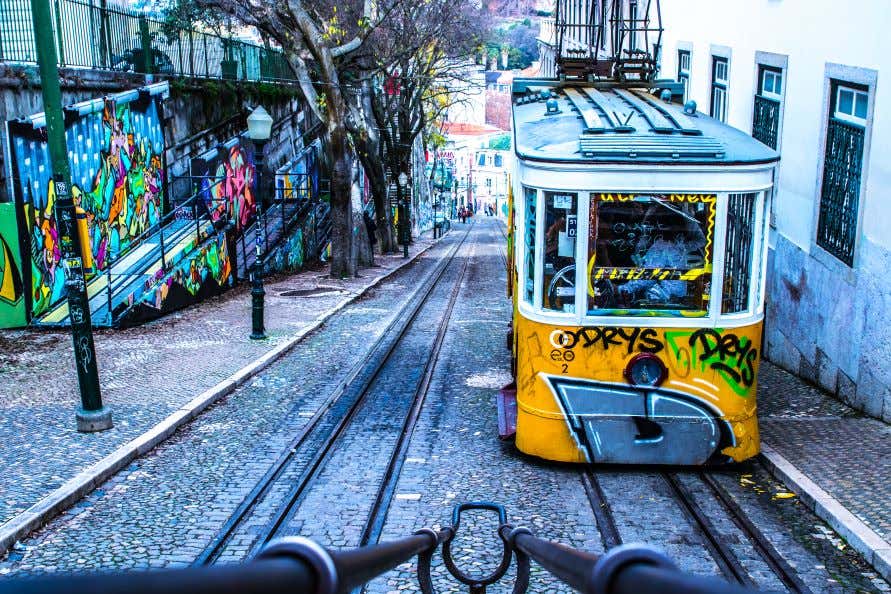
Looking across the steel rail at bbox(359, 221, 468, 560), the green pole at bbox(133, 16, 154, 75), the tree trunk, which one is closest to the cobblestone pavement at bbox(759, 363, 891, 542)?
the steel rail at bbox(359, 221, 468, 560)

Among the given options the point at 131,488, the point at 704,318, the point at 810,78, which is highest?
the point at 810,78

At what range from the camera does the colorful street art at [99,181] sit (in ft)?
49.2

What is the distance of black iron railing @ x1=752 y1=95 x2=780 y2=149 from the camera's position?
44.7 ft

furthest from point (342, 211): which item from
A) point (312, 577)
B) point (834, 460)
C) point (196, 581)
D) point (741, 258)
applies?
point (196, 581)

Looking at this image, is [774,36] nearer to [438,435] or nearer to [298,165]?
[438,435]

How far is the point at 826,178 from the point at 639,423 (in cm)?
535

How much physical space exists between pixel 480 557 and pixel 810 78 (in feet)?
28.1

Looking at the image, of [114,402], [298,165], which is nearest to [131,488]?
[114,402]

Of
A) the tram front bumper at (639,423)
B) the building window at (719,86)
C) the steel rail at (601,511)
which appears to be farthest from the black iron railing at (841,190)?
the building window at (719,86)

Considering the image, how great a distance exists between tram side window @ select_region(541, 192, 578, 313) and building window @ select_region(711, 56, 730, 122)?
9.54 m

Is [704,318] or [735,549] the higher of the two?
[704,318]

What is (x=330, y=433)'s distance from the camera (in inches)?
381

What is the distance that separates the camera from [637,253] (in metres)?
7.98

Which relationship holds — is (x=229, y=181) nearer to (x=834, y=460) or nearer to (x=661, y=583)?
(x=834, y=460)
